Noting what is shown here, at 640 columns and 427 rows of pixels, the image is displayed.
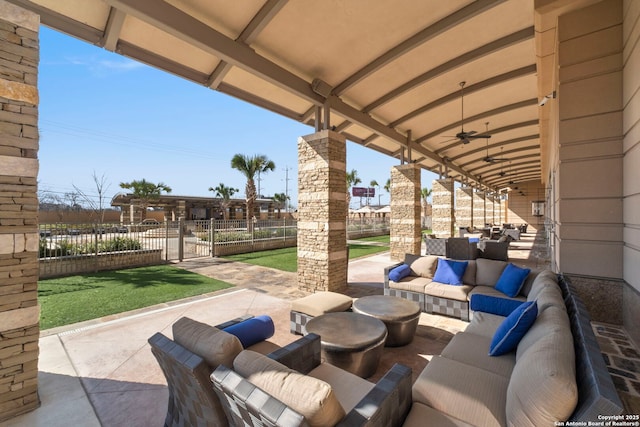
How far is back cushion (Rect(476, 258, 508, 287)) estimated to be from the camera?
481 cm

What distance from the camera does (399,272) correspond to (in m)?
5.33

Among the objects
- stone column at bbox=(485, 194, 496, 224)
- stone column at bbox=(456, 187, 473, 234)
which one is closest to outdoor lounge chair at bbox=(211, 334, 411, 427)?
stone column at bbox=(456, 187, 473, 234)

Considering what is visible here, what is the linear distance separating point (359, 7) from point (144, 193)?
96.8ft

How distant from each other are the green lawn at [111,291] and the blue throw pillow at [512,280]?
589 centimetres

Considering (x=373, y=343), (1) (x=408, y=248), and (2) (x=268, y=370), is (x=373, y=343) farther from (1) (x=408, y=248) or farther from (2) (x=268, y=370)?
(1) (x=408, y=248)

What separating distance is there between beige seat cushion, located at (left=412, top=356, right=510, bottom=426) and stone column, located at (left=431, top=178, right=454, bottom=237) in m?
12.7

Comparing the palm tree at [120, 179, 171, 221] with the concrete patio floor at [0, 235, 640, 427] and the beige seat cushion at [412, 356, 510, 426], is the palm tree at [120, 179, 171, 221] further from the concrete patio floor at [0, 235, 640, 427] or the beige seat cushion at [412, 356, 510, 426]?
the beige seat cushion at [412, 356, 510, 426]

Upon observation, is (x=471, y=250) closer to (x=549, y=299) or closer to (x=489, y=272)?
(x=489, y=272)

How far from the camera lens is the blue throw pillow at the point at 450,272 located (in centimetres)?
490

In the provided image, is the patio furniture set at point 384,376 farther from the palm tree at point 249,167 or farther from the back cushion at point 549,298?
the palm tree at point 249,167

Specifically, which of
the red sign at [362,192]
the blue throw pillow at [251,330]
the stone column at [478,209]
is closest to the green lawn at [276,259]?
the blue throw pillow at [251,330]

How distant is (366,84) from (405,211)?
5.62 metres

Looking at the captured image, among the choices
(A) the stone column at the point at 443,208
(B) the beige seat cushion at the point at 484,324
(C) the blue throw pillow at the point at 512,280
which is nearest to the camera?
(B) the beige seat cushion at the point at 484,324

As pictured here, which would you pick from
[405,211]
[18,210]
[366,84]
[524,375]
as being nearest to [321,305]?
[524,375]
